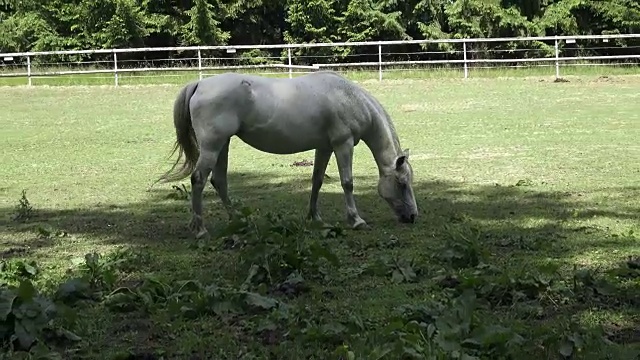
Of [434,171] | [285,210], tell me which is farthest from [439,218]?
[434,171]

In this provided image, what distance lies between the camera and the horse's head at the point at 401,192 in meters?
6.78

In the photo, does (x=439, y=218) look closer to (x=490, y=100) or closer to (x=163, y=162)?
(x=163, y=162)

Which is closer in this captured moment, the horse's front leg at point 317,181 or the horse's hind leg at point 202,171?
the horse's hind leg at point 202,171

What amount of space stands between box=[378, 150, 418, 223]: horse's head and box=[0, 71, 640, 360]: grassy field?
0.16m

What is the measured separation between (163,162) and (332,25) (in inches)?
931

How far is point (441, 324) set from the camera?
12.0 ft

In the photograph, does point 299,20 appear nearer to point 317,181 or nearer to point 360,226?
point 317,181

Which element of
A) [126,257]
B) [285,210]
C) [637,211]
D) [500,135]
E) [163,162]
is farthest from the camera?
[500,135]

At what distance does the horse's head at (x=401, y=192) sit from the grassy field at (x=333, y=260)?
0.16 meters

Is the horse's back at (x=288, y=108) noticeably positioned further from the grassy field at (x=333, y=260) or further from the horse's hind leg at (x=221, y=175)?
the grassy field at (x=333, y=260)

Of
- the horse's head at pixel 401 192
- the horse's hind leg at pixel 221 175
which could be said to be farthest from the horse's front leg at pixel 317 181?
the horse's hind leg at pixel 221 175

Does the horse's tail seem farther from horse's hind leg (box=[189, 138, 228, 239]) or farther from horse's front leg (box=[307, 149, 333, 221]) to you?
horse's front leg (box=[307, 149, 333, 221])

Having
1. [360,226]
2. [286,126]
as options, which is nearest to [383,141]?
[360,226]

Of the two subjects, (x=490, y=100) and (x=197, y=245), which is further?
(x=490, y=100)
